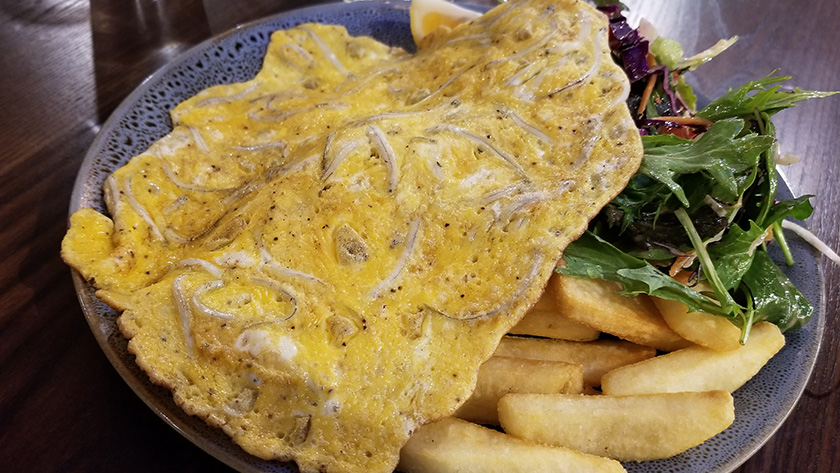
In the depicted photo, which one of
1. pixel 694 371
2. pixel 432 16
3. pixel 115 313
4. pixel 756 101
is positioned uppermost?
pixel 432 16

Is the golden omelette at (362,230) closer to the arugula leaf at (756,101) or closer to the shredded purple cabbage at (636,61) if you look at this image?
the shredded purple cabbage at (636,61)

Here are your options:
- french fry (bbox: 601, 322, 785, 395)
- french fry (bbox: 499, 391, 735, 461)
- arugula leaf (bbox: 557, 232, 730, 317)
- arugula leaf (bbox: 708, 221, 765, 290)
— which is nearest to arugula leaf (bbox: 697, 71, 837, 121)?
arugula leaf (bbox: 708, 221, 765, 290)

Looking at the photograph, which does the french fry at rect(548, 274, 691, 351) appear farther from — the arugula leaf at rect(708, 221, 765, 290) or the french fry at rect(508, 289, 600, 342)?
the arugula leaf at rect(708, 221, 765, 290)

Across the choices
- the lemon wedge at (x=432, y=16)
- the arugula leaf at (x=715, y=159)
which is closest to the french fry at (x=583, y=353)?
the arugula leaf at (x=715, y=159)

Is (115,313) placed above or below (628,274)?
above

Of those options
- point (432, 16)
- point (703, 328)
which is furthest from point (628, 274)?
point (432, 16)

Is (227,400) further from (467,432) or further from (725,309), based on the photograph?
(725,309)

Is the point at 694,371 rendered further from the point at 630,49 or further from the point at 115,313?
the point at 115,313

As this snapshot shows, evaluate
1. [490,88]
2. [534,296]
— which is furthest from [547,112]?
[534,296]
